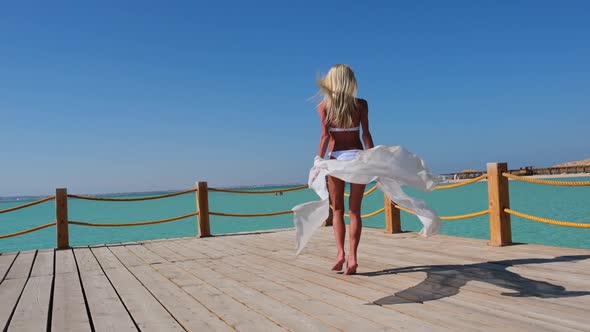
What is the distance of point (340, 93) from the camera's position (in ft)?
12.8

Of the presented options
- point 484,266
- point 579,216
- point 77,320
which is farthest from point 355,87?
point 579,216

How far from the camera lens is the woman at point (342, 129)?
392cm

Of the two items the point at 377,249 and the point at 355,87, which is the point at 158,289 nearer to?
the point at 355,87

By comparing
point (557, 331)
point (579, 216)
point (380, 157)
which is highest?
point (380, 157)

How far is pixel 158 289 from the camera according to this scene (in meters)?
4.02

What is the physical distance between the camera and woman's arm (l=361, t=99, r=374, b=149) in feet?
13.3

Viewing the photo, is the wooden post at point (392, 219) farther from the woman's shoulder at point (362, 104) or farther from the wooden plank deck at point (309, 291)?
the woman's shoulder at point (362, 104)

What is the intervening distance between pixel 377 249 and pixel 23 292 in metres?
3.65

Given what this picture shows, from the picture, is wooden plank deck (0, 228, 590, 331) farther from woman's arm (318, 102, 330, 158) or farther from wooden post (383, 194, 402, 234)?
wooden post (383, 194, 402, 234)

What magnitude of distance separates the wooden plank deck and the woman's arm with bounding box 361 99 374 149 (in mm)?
1102

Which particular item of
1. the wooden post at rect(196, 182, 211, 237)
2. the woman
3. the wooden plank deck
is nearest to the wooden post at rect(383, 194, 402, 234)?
the wooden plank deck

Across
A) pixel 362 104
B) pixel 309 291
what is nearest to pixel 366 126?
pixel 362 104

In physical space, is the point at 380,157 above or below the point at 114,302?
above

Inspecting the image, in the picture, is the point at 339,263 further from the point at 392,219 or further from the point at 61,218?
the point at 61,218
